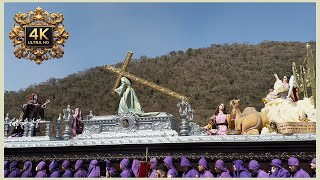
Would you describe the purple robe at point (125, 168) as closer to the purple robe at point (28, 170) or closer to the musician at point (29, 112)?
the purple robe at point (28, 170)

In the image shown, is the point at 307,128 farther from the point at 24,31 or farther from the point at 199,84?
the point at 199,84

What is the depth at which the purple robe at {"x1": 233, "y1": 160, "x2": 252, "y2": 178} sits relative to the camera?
37.2 feet

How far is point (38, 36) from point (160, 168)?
8.15m

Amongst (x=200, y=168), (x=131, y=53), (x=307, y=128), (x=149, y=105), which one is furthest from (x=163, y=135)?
(x=149, y=105)

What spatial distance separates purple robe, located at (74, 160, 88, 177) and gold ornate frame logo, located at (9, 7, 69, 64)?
4.81m

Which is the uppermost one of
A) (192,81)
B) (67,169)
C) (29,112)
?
(192,81)

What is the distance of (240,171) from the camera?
38.8 ft

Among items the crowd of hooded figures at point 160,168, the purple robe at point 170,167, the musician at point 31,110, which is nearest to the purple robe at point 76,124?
the musician at point 31,110

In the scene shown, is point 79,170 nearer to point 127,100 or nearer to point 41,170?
point 41,170

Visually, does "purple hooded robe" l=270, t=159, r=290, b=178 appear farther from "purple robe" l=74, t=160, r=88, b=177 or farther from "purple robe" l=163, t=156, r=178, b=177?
"purple robe" l=74, t=160, r=88, b=177

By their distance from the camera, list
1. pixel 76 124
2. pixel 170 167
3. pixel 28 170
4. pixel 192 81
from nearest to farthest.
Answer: pixel 170 167 < pixel 28 170 < pixel 76 124 < pixel 192 81

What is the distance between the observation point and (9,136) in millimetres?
16016

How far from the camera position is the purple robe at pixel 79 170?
13.3 m

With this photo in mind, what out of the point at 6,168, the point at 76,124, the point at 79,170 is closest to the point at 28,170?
the point at 6,168
